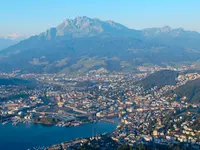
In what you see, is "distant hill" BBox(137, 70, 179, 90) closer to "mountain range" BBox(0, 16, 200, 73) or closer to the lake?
"mountain range" BBox(0, 16, 200, 73)

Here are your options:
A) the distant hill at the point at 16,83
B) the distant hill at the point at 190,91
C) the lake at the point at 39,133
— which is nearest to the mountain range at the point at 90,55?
the distant hill at the point at 16,83

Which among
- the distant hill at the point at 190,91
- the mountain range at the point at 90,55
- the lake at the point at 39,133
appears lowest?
the lake at the point at 39,133

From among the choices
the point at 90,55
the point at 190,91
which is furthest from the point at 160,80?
the point at 90,55

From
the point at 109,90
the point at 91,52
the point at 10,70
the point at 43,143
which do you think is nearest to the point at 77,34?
the point at 91,52

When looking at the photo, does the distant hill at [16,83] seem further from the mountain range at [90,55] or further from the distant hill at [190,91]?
the distant hill at [190,91]

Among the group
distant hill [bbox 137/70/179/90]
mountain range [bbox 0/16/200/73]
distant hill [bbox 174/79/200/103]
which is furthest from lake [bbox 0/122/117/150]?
mountain range [bbox 0/16/200/73]

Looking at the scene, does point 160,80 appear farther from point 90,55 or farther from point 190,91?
point 90,55
